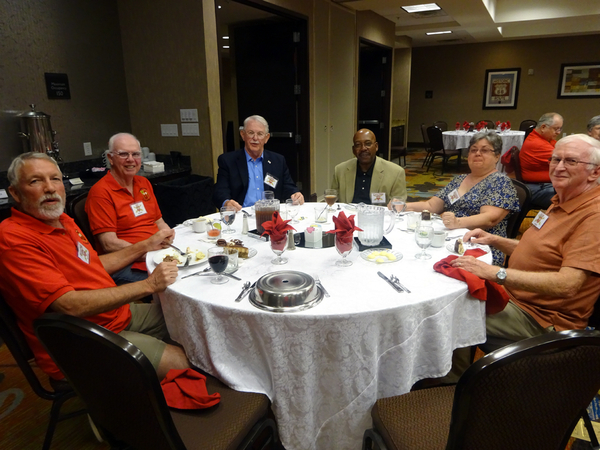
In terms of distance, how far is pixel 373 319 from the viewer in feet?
4.26

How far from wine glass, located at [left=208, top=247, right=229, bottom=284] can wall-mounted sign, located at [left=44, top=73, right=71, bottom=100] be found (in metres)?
3.01

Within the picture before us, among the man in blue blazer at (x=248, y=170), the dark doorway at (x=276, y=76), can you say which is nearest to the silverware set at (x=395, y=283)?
the man in blue blazer at (x=248, y=170)

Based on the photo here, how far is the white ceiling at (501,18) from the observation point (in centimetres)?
709

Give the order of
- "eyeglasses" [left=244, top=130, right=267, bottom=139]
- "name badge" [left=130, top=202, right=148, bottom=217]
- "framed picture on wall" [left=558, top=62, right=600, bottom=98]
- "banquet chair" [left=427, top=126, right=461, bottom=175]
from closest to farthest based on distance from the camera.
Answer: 1. "name badge" [left=130, top=202, right=148, bottom=217]
2. "eyeglasses" [left=244, top=130, right=267, bottom=139]
3. "banquet chair" [left=427, top=126, right=461, bottom=175]
4. "framed picture on wall" [left=558, top=62, right=600, bottom=98]

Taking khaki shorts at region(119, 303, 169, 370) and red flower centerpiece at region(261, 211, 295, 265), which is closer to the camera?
red flower centerpiece at region(261, 211, 295, 265)

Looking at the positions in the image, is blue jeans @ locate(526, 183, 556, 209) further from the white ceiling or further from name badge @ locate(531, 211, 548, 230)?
the white ceiling

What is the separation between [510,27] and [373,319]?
10865 mm

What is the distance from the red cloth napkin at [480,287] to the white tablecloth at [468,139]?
21.2ft

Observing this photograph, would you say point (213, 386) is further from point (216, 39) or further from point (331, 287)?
point (216, 39)

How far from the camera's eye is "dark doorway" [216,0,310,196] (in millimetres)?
5094

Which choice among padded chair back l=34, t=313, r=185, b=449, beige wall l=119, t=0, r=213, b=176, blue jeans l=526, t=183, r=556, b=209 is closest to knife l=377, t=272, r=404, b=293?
padded chair back l=34, t=313, r=185, b=449

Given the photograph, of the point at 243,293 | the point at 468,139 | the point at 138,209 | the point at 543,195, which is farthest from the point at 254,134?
the point at 468,139

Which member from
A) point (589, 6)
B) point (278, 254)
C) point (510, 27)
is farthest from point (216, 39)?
point (510, 27)

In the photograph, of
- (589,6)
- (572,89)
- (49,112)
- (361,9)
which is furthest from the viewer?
(572,89)
